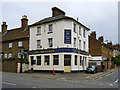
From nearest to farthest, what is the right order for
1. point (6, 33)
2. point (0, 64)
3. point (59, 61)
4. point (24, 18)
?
point (59, 61)
point (0, 64)
point (24, 18)
point (6, 33)

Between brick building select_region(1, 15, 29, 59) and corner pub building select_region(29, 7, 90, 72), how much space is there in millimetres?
1923

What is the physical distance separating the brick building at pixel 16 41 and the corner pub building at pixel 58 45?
1923mm

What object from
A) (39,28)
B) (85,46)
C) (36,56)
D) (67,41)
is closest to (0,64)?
(36,56)

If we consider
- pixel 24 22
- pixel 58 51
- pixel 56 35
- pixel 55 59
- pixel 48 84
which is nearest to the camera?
pixel 48 84

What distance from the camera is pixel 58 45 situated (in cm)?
2659

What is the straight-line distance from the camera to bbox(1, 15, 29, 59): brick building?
104 ft

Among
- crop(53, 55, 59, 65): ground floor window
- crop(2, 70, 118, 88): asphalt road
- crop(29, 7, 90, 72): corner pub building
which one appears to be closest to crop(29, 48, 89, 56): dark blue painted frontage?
crop(29, 7, 90, 72): corner pub building

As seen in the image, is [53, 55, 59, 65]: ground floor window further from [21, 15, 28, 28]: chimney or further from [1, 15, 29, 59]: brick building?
[21, 15, 28, 28]: chimney

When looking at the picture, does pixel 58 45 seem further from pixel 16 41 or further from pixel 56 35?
pixel 16 41

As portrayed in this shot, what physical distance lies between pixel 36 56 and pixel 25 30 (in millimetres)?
7596

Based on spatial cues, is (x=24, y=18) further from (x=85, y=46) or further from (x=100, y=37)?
(x=100, y=37)

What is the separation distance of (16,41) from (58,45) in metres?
11.3

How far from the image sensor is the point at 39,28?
97.9 ft

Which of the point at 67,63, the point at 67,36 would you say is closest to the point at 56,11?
the point at 67,36
